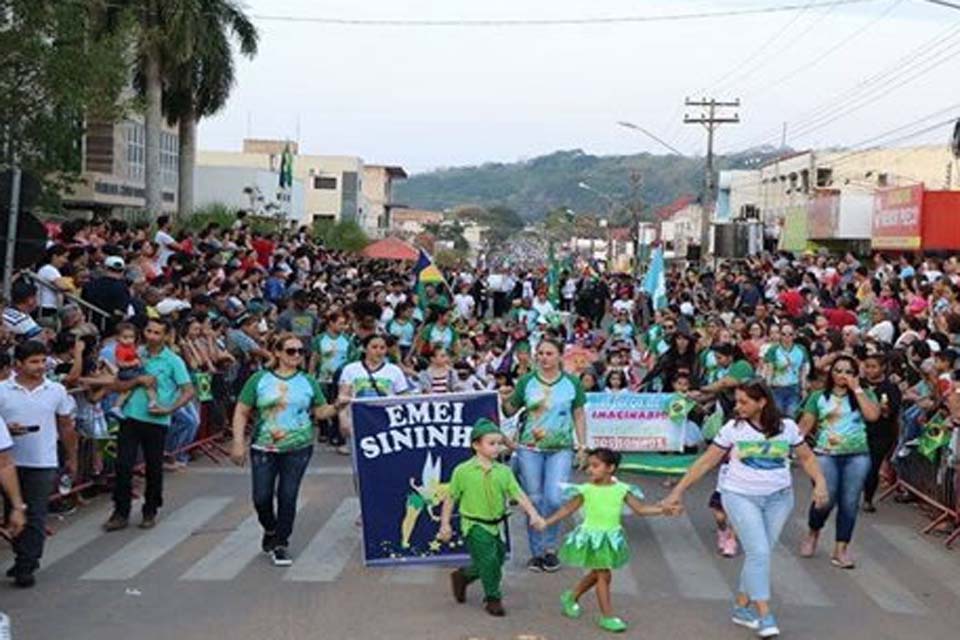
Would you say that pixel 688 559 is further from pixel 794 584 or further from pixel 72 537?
pixel 72 537

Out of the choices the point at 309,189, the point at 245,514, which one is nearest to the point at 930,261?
the point at 245,514

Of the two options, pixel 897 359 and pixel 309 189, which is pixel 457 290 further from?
pixel 309 189

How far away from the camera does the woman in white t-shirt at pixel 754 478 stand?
9070mm

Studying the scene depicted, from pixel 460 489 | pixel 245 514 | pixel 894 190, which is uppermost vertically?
pixel 894 190

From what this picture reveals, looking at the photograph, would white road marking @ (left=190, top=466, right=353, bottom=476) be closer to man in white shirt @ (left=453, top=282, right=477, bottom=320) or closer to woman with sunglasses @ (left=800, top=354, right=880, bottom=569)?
woman with sunglasses @ (left=800, top=354, right=880, bottom=569)

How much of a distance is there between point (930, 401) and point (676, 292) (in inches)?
809

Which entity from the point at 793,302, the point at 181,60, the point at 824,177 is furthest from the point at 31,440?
the point at 824,177

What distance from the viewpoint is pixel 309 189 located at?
106 m

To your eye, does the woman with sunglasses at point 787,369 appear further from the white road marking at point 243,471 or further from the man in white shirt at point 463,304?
the man in white shirt at point 463,304

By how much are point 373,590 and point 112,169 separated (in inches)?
1522

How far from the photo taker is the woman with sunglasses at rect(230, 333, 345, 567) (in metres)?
10.6

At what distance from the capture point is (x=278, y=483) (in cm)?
A: 1073

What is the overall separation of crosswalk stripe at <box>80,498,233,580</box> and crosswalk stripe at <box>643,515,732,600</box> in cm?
395

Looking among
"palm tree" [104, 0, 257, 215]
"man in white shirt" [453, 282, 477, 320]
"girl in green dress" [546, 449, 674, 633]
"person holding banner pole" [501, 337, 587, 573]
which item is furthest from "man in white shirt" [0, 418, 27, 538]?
"palm tree" [104, 0, 257, 215]
